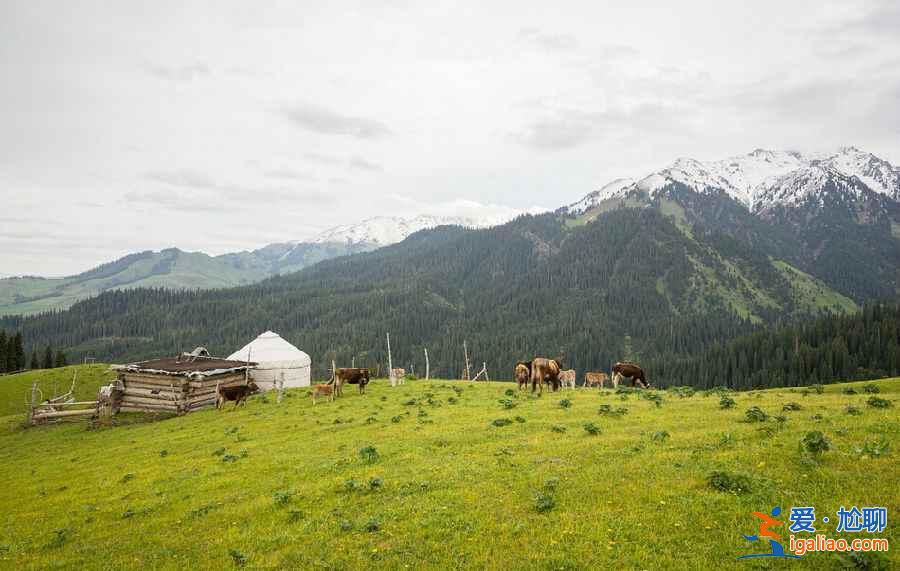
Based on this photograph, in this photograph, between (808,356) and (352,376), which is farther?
(808,356)

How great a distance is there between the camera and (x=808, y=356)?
136125 millimetres

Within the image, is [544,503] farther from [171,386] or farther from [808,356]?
[808,356]

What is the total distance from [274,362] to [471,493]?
4704 centimetres

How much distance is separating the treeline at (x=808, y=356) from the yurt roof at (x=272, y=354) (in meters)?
133

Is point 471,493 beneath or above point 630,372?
above

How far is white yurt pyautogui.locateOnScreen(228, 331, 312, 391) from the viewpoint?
176 feet

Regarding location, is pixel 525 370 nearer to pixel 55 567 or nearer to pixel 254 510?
pixel 254 510

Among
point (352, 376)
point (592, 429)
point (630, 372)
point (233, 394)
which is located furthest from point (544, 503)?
point (233, 394)

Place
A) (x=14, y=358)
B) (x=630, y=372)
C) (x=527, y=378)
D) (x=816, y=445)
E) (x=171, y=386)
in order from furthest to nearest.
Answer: (x=14, y=358), (x=171, y=386), (x=630, y=372), (x=527, y=378), (x=816, y=445)

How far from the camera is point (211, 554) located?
11.7m

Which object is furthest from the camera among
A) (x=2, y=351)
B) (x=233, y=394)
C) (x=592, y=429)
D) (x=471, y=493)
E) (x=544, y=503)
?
(x=2, y=351)

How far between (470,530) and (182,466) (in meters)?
17.1

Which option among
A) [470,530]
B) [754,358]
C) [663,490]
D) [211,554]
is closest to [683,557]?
[663,490]

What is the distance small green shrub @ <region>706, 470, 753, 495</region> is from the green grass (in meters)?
0.11
